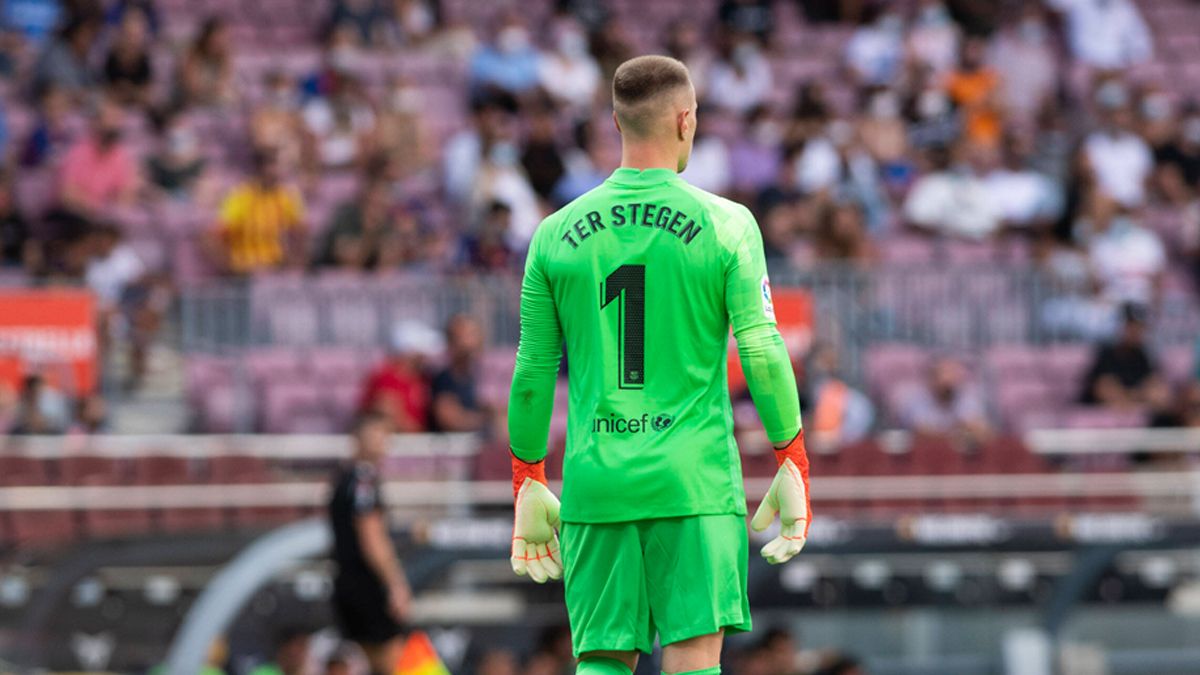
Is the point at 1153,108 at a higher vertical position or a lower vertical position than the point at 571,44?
lower

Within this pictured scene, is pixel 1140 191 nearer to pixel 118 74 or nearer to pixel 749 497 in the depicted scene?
pixel 749 497

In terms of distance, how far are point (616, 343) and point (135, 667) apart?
7837 mm

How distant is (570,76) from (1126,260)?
5077 mm

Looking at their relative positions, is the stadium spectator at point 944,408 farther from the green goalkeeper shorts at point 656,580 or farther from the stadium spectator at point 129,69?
the green goalkeeper shorts at point 656,580

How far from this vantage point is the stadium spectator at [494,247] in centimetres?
1571

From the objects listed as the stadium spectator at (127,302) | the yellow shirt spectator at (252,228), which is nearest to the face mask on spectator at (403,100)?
the yellow shirt spectator at (252,228)

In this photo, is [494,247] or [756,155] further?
[756,155]

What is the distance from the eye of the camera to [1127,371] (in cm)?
1551

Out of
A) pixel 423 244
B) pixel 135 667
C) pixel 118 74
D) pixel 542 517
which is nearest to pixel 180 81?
pixel 118 74

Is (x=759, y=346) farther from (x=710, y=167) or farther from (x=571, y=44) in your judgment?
(x=571, y=44)

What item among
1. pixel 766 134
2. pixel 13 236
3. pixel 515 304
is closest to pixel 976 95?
pixel 766 134

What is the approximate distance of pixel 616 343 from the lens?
17.3 ft

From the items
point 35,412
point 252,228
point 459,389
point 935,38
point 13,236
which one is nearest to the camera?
point 35,412

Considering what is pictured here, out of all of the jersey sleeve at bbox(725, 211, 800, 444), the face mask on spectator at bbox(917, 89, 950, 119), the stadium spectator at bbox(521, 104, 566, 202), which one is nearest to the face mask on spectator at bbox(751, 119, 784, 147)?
the face mask on spectator at bbox(917, 89, 950, 119)
